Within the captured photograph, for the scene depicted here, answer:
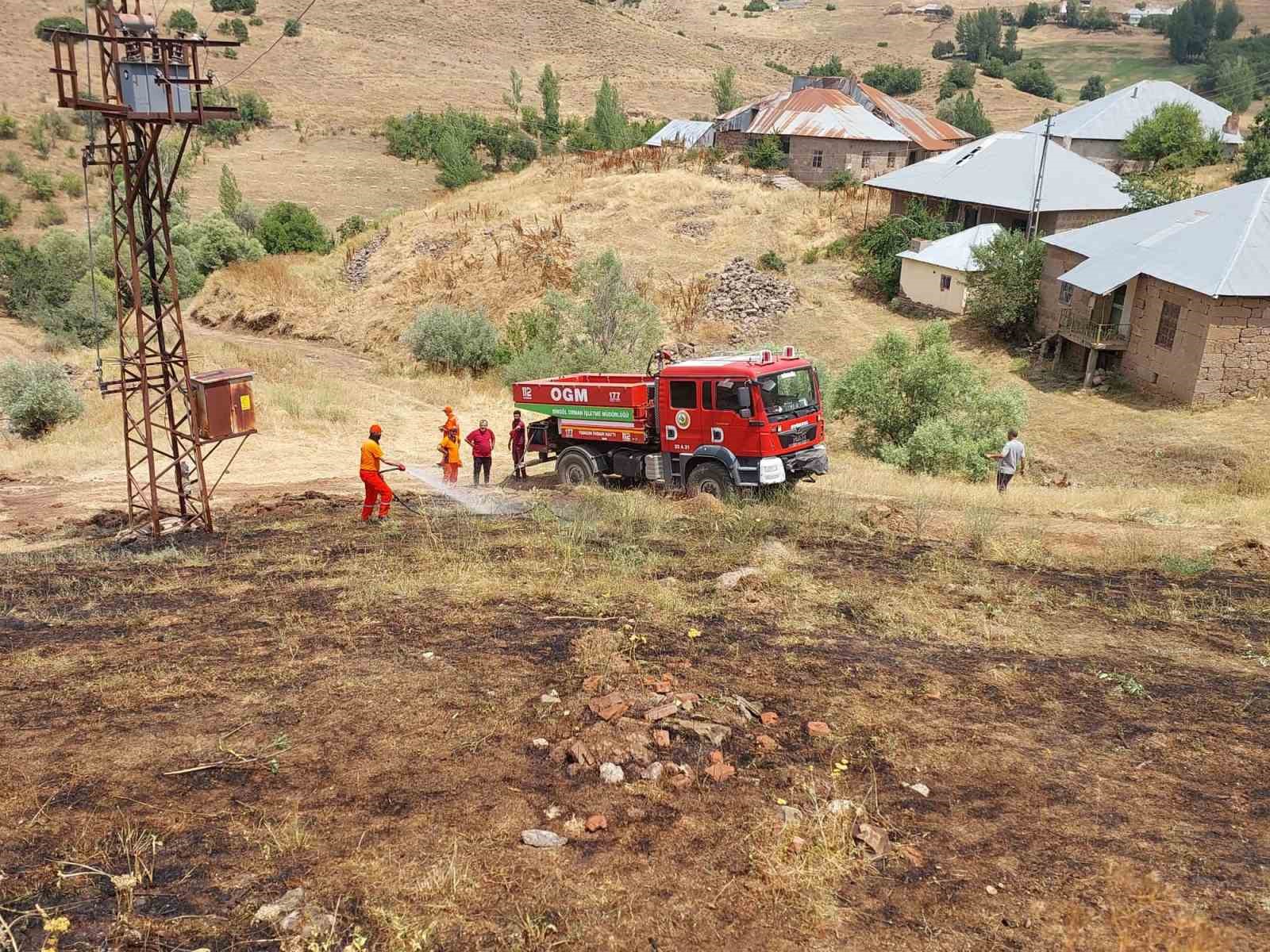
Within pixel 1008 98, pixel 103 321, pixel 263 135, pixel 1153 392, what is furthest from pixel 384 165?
pixel 1008 98

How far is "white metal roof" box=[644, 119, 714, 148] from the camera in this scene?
61094 mm

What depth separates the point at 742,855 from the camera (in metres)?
6.04

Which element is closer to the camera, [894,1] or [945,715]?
[945,715]

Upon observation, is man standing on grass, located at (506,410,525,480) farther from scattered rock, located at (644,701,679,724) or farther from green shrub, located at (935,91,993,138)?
green shrub, located at (935,91,993,138)

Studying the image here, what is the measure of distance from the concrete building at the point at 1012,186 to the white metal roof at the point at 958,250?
1.86 meters

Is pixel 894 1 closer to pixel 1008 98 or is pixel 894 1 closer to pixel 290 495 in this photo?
pixel 1008 98

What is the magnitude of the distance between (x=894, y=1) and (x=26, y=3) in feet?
386

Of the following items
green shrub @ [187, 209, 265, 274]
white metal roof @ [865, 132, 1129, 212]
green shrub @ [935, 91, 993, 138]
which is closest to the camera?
white metal roof @ [865, 132, 1129, 212]

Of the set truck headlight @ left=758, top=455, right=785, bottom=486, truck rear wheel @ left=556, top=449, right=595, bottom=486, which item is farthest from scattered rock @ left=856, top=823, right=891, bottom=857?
truck rear wheel @ left=556, top=449, right=595, bottom=486

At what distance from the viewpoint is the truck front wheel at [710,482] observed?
15.7 meters

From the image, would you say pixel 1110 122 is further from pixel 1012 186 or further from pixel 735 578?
pixel 735 578

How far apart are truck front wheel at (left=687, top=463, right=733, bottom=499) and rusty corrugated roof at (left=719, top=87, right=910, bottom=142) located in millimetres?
37027

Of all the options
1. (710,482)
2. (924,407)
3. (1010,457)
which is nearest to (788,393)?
(710,482)

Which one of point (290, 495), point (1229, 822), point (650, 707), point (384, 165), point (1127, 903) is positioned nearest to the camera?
point (1127, 903)
